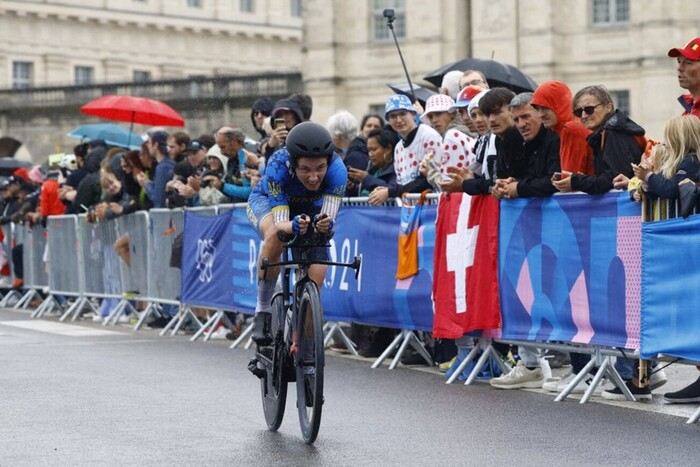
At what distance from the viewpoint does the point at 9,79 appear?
311 feet

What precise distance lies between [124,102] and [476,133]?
1034cm

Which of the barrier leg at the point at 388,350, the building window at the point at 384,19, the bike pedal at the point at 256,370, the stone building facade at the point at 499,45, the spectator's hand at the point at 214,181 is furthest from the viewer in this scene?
the building window at the point at 384,19

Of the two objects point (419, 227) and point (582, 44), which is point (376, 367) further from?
point (582, 44)

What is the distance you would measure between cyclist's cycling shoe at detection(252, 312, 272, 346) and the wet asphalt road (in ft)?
1.80

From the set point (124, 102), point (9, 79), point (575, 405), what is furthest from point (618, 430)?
point (9, 79)

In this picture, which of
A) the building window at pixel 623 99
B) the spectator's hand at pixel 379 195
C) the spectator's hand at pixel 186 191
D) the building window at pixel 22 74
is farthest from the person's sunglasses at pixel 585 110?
the building window at pixel 22 74

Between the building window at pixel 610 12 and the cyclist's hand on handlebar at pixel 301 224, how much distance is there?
161ft

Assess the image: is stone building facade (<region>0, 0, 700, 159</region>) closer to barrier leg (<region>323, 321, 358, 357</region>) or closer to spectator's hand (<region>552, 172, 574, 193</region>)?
barrier leg (<region>323, 321, 358, 357</region>)

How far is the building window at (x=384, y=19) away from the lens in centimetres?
6400

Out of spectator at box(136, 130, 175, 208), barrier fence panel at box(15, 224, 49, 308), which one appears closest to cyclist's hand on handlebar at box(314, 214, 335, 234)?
spectator at box(136, 130, 175, 208)

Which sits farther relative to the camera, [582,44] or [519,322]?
[582,44]

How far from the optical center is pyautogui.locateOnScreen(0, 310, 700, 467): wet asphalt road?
987 cm

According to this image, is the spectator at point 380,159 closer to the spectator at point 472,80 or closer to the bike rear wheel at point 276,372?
the spectator at point 472,80

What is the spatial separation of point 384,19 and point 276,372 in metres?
54.2
